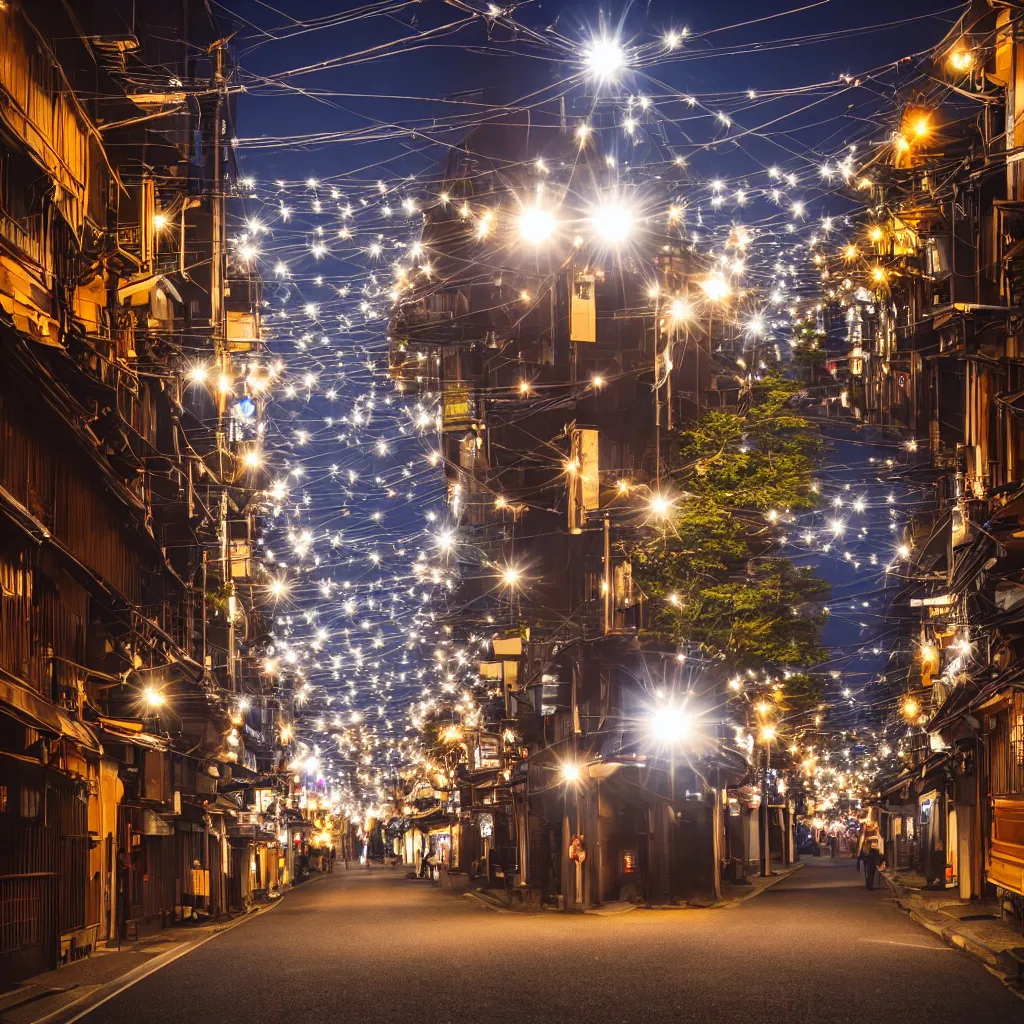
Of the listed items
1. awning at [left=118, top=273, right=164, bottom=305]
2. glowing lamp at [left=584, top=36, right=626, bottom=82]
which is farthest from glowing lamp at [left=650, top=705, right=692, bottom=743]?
glowing lamp at [left=584, top=36, right=626, bottom=82]

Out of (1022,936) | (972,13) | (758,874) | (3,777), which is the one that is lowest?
(758,874)

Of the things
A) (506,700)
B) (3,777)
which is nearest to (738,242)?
(3,777)

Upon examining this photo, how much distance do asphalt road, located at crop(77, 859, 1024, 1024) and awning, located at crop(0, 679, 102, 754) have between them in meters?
3.86

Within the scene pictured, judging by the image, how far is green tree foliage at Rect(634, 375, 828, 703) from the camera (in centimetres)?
3684

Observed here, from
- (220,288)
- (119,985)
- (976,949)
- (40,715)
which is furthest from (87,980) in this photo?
(220,288)

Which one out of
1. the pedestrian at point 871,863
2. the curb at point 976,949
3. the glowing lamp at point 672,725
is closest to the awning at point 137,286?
the glowing lamp at point 672,725

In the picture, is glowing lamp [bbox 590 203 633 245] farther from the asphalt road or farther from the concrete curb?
the concrete curb

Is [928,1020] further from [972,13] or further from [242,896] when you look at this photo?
[242,896]

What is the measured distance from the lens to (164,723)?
3509cm

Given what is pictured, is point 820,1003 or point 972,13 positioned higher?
point 972,13

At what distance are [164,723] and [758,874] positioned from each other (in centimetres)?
3385

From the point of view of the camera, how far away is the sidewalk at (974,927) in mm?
18406

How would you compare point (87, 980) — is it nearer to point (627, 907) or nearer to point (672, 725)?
Result: point (627, 907)

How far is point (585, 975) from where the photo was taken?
741 inches
